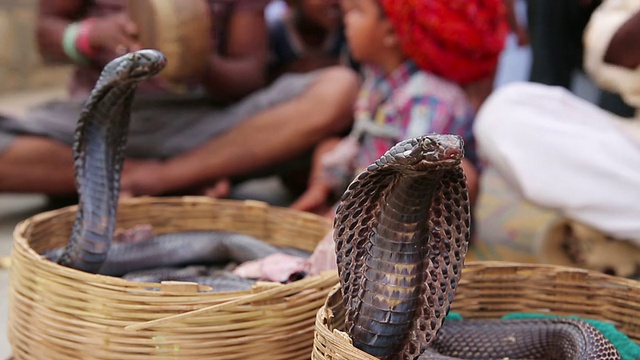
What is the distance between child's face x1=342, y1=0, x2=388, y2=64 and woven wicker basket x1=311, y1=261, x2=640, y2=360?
4.19 feet

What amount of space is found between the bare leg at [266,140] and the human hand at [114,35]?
1.94 ft

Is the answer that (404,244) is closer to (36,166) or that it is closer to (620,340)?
(620,340)

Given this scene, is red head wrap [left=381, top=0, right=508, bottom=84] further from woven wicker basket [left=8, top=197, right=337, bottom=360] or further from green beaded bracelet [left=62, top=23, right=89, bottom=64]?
woven wicker basket [left=8, top=197, right=337, bottom=360]

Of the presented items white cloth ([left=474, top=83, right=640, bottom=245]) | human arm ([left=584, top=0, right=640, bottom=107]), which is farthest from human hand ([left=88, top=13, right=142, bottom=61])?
human arm ([left=584, top=0, right=640, bottom=107])

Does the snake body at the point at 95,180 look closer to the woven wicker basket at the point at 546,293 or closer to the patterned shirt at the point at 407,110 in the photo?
the woven wicker basket at the point at 546,293

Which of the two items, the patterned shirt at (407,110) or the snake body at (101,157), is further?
the patterned shirt at (407,110)

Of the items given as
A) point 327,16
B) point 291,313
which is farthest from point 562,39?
point 291,313

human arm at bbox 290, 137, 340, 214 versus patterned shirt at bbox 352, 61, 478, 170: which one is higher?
patterned shirt at bbox 352, 61, 478, 170

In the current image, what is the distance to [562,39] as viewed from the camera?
3672 mm

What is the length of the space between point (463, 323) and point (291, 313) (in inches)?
15.1

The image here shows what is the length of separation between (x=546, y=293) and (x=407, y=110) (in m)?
1.17

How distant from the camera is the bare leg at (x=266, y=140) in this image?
11.0ft

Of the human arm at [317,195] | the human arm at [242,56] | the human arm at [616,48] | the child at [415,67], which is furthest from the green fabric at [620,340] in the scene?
the human arm at [242,56]

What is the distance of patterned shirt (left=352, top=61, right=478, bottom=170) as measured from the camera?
2785mm
